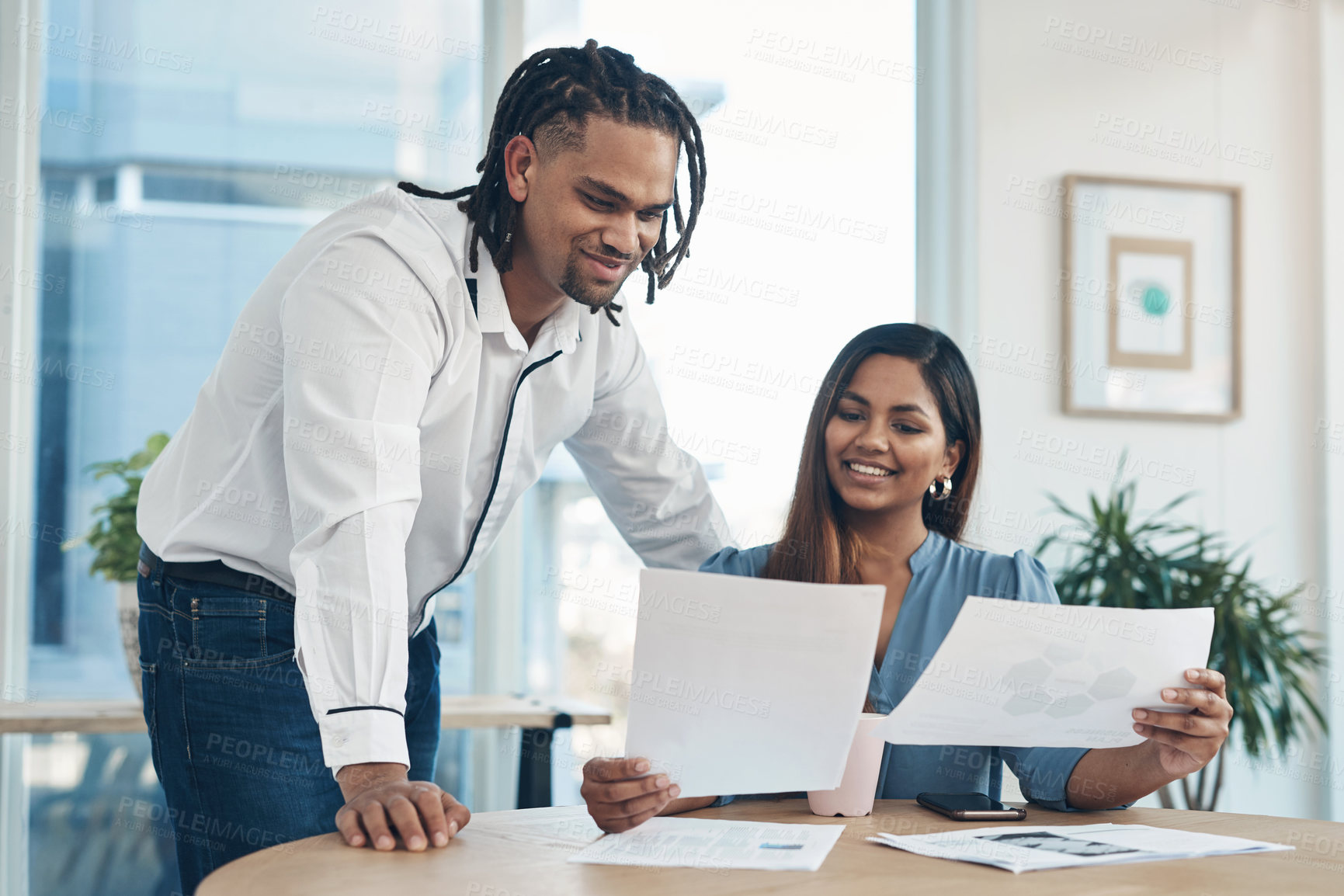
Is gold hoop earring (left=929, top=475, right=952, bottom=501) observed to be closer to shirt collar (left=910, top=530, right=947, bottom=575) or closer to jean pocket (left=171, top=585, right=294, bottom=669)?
shirt collar (left=910, top=530, right=947, bottom=575)

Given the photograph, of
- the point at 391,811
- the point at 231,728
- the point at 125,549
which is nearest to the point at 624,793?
the point at 391,811

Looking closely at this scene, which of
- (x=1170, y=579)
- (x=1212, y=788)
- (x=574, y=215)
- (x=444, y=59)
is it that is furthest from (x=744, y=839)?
(x=444, y=59)

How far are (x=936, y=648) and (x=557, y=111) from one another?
86 centimetres

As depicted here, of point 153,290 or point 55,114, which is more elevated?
point 55,114

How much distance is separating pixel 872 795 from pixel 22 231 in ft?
7.85

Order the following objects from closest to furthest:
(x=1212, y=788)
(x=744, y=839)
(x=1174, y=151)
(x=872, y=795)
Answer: (x=744, y=839) → (x=872, y=795) → (x=1212, y=788) → (x=1174, y=151)

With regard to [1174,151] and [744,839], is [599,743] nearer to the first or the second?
[744,839]

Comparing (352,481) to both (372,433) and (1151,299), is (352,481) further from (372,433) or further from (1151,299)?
(1151,299)

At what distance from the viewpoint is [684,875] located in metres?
0.96

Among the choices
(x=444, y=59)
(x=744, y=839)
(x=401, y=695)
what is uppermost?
(x=444, y=59)

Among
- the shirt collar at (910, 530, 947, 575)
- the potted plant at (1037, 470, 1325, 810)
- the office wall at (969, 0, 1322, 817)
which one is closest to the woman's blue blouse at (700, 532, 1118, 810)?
the shirt collar at (910, 530, 947, 575)

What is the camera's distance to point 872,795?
1228 mm

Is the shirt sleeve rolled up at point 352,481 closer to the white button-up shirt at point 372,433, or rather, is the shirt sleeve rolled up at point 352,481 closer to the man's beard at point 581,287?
the white button-up shirt at point 372,433

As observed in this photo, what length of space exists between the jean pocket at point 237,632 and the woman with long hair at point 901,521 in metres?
0.63
